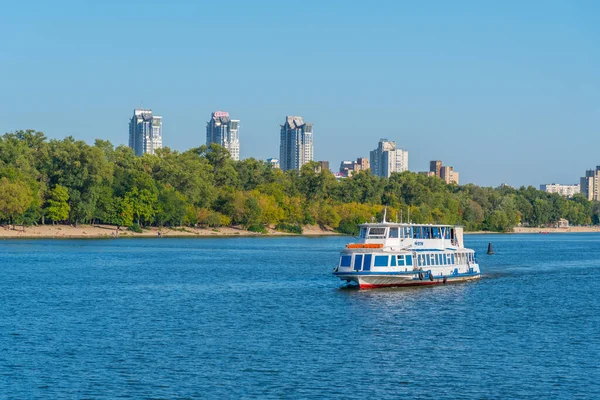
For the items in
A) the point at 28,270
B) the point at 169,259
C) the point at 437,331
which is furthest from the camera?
the point at 169,259

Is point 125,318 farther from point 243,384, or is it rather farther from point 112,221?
point 112,221

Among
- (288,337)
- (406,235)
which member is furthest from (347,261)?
(288,337)

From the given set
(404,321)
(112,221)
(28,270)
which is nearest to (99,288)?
(28,270)

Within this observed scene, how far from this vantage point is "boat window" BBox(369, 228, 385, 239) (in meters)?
77.9

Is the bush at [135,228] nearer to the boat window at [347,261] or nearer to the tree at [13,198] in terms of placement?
the tree at [13,198]

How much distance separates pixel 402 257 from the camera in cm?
7719

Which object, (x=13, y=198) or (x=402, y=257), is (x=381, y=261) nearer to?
(x=402, y=257)

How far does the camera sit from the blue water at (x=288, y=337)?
39625 millimetres

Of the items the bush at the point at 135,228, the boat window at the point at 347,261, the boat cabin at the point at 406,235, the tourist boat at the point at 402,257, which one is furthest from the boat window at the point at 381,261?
the bush at the point at 135,228

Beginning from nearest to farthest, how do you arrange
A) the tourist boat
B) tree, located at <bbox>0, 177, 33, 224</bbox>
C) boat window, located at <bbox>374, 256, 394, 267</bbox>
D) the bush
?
the tourist boat, boat window, located at <bbox>374, 256, 394, 267</bbox>, tree, located at <bbox>0, 177, 33, 224</bbox>, the bush

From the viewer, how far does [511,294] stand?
78.2m

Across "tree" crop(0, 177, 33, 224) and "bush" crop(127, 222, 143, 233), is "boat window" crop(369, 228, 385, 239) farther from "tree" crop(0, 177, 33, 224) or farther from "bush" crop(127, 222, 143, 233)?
"bush" crop(127, 222, 143, 233)

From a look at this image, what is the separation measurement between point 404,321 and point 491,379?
17359mm

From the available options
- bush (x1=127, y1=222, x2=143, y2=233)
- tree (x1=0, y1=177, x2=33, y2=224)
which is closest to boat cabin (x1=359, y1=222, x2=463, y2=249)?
tree (x1=0, y1=177, x2=33, y2=224)
